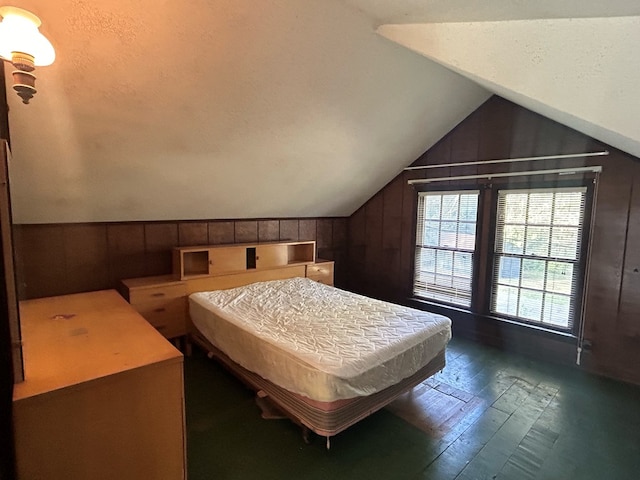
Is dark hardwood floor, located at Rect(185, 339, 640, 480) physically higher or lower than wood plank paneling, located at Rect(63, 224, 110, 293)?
lower

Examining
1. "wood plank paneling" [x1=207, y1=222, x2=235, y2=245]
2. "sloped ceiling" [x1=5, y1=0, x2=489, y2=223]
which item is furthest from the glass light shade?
"wood plank paneling" [x1=207, y1=222, x2=235, y2=245]

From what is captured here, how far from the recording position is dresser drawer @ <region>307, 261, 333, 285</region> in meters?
4.45

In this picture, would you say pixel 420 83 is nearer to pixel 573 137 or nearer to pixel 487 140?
pixel 487 140

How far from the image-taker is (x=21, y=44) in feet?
4.00

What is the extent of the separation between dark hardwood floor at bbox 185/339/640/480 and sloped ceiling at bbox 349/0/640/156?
1892 mm

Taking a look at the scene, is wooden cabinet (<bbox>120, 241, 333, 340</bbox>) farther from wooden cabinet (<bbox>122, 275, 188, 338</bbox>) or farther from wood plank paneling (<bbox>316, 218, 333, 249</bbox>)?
wood plank paneling (<bbox>316, 218, 333, 249</bbox>)

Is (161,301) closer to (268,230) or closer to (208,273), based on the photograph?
(208,273)

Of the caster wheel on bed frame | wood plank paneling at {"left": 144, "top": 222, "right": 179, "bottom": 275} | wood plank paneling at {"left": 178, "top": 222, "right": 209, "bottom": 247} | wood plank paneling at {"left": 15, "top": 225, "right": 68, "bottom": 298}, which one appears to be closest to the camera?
the caster wheel on bed frame

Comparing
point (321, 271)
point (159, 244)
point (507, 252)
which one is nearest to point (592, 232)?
point (507, 252)

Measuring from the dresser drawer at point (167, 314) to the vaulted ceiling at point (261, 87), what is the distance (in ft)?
2.91

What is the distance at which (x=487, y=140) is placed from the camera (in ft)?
11.8

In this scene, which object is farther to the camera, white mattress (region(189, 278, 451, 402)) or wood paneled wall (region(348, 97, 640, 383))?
wood paneled wall (region(348, 97, 640, 383))

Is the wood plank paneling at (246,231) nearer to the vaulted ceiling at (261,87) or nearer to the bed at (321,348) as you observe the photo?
the vaulted ceiling at (261,87)

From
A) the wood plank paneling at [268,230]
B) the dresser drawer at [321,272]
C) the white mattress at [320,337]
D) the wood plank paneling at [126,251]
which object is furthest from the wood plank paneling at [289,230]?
the wood plank paneling at [126,251]
